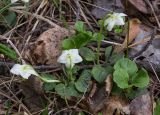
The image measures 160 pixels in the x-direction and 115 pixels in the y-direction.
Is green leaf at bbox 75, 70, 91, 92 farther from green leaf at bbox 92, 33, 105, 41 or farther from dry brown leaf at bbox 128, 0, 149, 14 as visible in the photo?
dry brown leaf at bbox 128, 0, 149, 14

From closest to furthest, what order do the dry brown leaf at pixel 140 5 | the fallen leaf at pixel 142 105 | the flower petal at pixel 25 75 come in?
the flower petal at pixel 25 75
the fallen leaf at pixel 142 105
the dry brown leaf at pixel 140 5

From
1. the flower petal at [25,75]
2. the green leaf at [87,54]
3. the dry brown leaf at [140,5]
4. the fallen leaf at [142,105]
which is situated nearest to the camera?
the flower petal at [25,75]

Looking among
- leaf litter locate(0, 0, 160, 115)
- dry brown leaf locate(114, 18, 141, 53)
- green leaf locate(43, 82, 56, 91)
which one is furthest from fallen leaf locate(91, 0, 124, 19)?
green leaf locate(43, 82, 56, 91)

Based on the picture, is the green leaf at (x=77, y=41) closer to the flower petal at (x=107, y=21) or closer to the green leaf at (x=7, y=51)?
the flower petal at (x=107, y=21)

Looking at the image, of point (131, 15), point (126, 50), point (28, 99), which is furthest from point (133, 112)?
point (131, 15)

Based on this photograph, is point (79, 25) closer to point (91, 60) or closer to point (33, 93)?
point (91, 60)

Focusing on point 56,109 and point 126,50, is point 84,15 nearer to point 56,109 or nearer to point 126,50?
point 126,50

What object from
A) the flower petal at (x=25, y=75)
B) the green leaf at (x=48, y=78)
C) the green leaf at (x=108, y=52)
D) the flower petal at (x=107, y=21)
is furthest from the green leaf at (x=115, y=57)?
the flower petal at (x=25, y=75)
